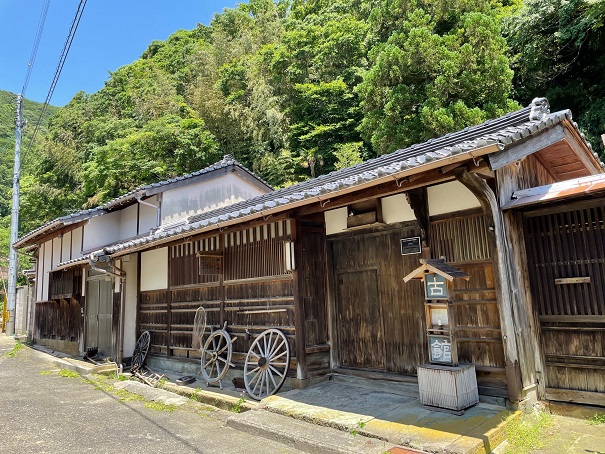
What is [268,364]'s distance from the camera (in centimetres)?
755

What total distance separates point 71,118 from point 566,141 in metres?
41.5

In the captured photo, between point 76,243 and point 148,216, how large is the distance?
3304 millimetres

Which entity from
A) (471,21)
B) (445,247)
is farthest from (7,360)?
(471,21)

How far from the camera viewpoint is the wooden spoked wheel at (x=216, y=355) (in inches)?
333

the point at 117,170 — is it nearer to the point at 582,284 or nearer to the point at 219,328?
the point at 219,328

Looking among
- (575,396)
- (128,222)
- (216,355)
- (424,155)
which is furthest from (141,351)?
(575,396)

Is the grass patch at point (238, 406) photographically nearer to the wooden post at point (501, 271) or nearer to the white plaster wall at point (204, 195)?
the wooden post at point (501, 271)

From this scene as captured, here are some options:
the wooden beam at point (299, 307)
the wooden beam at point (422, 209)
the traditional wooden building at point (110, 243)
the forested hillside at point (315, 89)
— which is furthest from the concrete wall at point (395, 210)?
the forested hillside at point (315, 89)

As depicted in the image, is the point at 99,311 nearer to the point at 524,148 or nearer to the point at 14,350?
the point at 14,350

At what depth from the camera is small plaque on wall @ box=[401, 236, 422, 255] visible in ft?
21.1

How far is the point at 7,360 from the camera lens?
13.8 metres

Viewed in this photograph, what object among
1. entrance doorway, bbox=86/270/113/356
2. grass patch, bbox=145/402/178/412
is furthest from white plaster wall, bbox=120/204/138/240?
grass patch, bbox=145/402/178/412

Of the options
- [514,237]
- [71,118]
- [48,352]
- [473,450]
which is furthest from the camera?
[71,118]

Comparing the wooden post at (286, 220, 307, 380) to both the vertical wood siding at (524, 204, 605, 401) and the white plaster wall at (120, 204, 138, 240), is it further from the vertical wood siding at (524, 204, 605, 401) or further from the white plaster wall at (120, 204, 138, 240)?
the white plaster wall at (120, 204, 138, 240)
